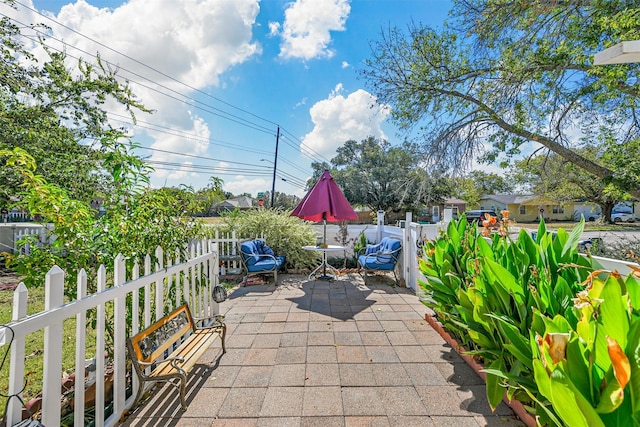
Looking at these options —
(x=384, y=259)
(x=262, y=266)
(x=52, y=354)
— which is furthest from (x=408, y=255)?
(x=52, y=354)

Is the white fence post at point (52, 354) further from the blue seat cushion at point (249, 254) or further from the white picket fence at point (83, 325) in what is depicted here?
the blue seat cushion at point (249, 254)

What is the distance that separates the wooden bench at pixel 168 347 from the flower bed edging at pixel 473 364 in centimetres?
212

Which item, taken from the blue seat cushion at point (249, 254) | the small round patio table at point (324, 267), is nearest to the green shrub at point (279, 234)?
the small round patio table at point (324, 267)

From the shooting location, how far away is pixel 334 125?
644 inches

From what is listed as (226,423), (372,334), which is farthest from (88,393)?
(372,334)

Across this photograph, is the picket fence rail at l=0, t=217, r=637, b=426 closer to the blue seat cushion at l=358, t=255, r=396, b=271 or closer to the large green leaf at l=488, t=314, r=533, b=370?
the large green leaf at l=488, t=314, r=533, b=370

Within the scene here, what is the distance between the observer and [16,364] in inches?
51.0

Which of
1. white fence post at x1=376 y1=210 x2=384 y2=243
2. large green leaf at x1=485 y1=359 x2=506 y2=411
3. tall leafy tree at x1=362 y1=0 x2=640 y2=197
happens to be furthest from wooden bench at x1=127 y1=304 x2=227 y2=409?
tall leafy tree at x1=362 y1=0 x2=640 y2=197

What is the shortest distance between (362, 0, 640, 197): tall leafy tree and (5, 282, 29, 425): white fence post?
7.98 m

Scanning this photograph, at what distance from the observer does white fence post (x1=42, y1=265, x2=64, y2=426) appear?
1.47 metres

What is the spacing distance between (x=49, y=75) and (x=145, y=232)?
25.8ft

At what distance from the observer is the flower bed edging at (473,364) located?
185 cm

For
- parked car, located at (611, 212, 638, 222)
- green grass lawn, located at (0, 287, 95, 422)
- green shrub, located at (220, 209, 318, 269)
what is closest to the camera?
green grass lawn, located at (0, 287, 95, 422)

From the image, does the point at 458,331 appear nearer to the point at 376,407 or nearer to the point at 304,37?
the point at 376,407
